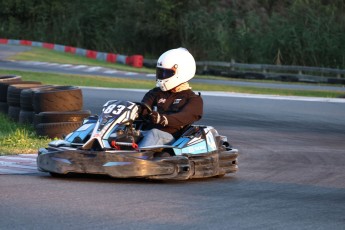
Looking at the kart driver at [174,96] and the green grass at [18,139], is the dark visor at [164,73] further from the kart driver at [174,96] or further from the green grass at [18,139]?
the green grass at [18,139]

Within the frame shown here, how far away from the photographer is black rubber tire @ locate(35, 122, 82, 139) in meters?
11.2

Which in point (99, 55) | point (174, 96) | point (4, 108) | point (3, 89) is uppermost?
point (174, 96)

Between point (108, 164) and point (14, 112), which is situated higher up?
point (108, 164)

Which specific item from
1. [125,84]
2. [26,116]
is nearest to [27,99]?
[26,116]

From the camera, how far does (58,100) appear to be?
11633mm

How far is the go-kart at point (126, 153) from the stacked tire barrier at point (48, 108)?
2.64 meters

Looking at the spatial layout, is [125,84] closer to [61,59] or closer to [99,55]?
[61,59]

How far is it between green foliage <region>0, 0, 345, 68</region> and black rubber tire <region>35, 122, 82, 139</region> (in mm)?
26373

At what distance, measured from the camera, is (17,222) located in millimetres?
5820

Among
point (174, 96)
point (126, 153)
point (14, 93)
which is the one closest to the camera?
point (126, 153)

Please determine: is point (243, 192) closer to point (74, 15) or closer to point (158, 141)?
point (158, 141)

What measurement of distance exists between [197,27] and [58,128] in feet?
98.7

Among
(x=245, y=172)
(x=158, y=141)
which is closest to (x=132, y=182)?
(x=158, y=141)

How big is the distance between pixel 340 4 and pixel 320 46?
454 cm
